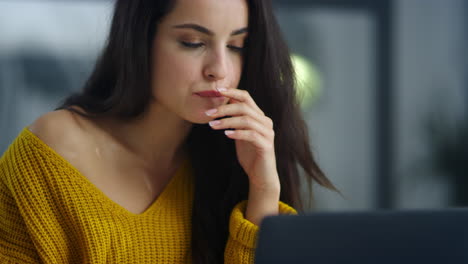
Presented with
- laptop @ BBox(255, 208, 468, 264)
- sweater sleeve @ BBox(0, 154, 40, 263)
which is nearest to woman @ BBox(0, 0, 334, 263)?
sweater sleeve @ BBox(0, 154, 40, 263)

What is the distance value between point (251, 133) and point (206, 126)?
0.90 feet

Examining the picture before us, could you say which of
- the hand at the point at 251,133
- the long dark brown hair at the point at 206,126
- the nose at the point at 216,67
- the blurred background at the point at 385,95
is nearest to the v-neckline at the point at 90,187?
the long dark brown hair at the point at 206,126

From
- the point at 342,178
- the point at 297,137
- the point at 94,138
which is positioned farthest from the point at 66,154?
the point at 342,178

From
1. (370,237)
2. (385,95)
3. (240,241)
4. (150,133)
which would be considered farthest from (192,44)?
(385,95)

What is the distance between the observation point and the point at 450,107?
4070 mm

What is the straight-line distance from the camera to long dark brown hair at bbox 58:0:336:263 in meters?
1.27

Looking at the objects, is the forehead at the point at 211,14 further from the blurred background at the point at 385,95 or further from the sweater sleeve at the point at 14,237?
the blurred background at the point at 385,95

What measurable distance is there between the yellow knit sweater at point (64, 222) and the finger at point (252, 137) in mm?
167

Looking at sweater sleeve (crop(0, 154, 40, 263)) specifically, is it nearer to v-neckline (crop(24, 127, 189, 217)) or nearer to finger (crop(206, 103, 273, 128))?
v-neckline (crop(24, 127, 189, 217))

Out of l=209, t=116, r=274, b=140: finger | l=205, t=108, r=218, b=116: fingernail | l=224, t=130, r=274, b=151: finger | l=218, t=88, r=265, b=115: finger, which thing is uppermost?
l=218, t=88, r=265, b=115: finger

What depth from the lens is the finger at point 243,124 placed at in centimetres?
121

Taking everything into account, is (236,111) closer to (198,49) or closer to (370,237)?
(198,49)

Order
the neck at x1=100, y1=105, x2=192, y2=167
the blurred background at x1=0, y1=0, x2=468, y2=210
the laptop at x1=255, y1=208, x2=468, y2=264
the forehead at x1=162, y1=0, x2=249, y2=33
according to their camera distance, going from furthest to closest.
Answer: the blurred background at x1=0, y1=0, x2=468, y2=210 < the neck at x1=100, y1=105, x2=192, y2=167 < the forehead at x1=162, y1=0, x2=249, y2=33 < the laptop at x1=255, y1=208, x2=468, y2=264

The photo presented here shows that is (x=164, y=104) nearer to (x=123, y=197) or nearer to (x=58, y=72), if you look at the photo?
(x=123, y=197)
